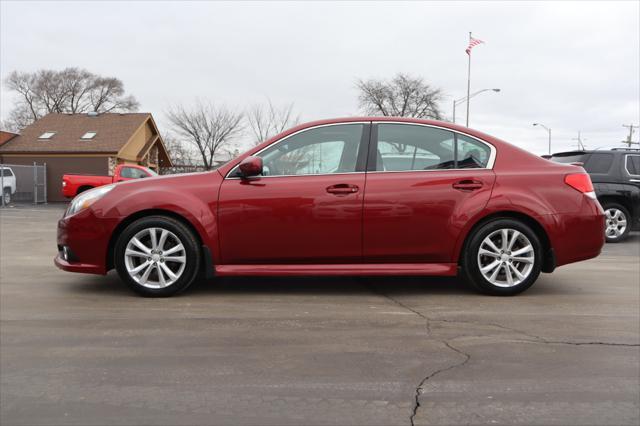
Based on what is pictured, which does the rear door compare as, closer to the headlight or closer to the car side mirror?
the car side mirror

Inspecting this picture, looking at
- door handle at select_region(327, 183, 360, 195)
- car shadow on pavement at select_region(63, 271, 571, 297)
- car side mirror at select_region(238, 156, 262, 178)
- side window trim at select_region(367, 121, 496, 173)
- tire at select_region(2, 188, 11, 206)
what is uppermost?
side window trim at select_region(367, 121, 496, 173)

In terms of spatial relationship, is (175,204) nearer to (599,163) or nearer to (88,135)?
(599,163)

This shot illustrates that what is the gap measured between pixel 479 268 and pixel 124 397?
10.6ft

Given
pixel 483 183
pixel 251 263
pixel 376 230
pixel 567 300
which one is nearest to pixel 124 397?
pixel 251 263

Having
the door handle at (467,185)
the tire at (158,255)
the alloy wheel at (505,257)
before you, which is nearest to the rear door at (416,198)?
the door handle at (467,185)

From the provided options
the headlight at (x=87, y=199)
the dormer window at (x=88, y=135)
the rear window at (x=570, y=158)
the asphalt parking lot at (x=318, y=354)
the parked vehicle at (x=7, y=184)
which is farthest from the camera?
the dormer window at (x=88, y=135)

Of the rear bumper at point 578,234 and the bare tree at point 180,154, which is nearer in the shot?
the rear bumper at point 578,234

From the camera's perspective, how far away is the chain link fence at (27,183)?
24.5 m

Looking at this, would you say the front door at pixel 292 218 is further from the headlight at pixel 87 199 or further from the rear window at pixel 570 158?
the rear window at pixel 570 158

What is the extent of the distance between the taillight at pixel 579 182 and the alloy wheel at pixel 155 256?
11.7 ft

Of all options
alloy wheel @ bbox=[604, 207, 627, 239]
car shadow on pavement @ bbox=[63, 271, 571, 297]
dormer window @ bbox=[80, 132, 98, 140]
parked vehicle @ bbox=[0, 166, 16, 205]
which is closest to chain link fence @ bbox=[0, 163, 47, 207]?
parked vehicle @ bbox=[0, 166, 16, 205]

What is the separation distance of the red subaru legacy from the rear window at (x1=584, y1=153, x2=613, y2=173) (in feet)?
18.7

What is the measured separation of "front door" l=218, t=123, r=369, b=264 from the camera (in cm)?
Answer: 466

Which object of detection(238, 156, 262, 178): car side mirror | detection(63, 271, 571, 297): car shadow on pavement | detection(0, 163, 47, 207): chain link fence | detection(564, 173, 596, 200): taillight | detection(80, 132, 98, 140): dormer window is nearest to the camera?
detection(238, 156, 262, 178): car side mirror
